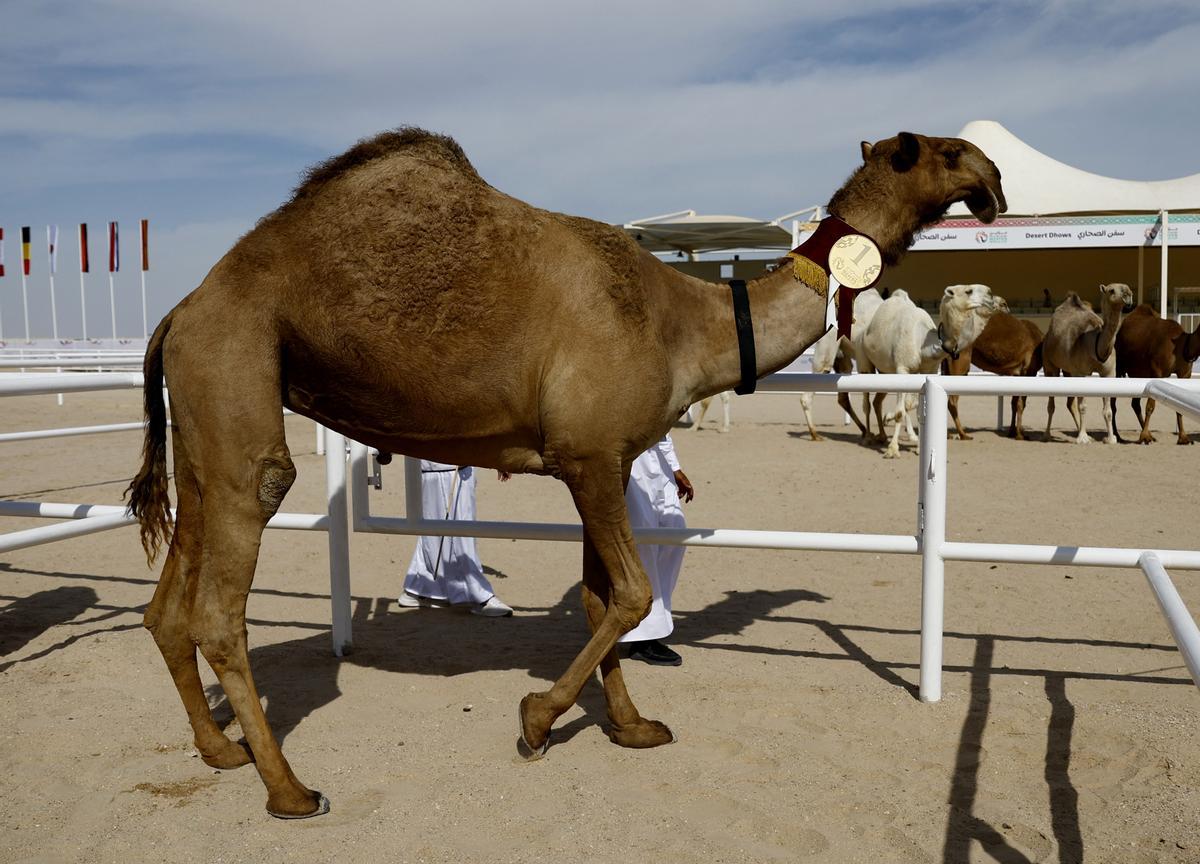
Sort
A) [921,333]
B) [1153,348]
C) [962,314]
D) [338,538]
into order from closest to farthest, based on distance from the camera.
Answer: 1. [338,538]
2. [962,314]
3. [921,333]
4. [1153,348]

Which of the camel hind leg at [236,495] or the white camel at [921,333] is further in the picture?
the white camel at [921,333]

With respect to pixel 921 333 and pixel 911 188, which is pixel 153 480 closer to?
pixel 911 188

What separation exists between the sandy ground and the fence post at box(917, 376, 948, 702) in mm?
154

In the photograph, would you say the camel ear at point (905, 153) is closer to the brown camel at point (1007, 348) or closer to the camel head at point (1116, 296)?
the camel head at point (1116, 296)

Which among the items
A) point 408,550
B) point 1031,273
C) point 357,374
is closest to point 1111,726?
point 357,374

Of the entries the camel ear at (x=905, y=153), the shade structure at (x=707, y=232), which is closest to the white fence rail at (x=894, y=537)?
the camel ear at (x=905, y=153)

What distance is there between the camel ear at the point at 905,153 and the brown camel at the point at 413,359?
0.01 metres

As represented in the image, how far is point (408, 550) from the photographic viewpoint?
7.50 m

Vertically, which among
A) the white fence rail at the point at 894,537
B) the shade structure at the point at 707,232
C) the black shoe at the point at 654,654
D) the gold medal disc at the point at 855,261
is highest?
the shade structure at the point at 707,232

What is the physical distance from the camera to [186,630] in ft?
11.7

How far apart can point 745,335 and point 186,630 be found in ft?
7.11

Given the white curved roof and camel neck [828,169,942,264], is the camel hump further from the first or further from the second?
the white curved roof

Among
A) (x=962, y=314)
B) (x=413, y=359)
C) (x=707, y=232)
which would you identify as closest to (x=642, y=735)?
(x=413, y=359)

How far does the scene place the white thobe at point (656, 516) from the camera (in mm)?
4703
